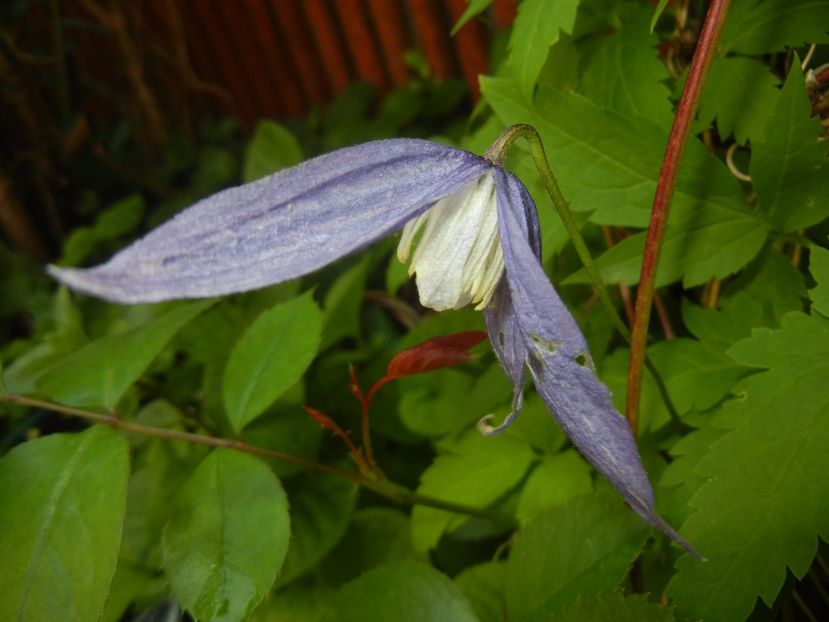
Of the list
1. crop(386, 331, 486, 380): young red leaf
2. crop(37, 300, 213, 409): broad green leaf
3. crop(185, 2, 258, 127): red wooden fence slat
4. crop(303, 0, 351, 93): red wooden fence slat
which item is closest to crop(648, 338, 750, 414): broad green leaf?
crop(386, 331, 486, 380): young red leaf

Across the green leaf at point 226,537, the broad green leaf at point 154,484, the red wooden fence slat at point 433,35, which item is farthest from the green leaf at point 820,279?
the red wooden fence slat at point 433,35

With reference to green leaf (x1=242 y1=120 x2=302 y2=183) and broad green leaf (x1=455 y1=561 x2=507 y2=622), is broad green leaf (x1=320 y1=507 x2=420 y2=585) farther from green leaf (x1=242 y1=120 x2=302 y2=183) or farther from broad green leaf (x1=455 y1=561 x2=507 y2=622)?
green leaf (x1=242 y1=120 x2=302 y2=183)

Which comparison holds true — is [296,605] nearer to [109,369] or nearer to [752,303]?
[109,369]

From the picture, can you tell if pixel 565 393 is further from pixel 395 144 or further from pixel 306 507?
pixel 306 507

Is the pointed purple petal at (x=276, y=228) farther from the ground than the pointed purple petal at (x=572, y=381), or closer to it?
farther from the ground

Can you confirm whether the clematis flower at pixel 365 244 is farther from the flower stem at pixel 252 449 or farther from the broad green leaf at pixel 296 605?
the broad green leaf at pixel 296 605

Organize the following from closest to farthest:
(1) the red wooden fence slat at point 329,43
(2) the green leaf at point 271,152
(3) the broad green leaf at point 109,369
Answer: (3) the broad green leaf at point 109,369
(2) the green leaf at point 271,152
(1) the red wooden fence slat at point 329,43
